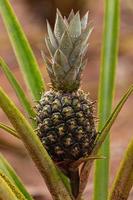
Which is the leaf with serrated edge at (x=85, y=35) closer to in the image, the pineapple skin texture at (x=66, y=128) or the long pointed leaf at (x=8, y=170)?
the pineapple skin texture at (x=66, y=128)

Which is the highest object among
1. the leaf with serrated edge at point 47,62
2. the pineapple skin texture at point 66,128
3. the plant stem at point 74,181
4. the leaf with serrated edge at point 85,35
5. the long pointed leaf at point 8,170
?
the leaf with serrated edge at point 85,35

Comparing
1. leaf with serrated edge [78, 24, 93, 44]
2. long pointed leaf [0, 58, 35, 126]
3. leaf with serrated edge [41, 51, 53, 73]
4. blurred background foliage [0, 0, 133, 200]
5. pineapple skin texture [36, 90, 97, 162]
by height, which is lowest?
blurred background foliage [0, 0, 133, 200]

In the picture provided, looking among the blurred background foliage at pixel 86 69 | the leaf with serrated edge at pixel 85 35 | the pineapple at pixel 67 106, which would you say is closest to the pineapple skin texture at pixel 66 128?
the pineapple at pixel 67 106

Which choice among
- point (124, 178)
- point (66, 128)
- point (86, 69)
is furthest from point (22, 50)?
point (86, 69)

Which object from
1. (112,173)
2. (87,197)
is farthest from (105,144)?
(112,173)

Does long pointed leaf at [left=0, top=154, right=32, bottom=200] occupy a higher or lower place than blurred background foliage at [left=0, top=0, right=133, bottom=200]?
higher

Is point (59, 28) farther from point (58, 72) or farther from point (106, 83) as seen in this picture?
point (106, 83)

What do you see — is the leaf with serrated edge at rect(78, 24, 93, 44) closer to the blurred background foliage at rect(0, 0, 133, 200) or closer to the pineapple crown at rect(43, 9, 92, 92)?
the pineapple crown at rect(43, 9, 92, 92)

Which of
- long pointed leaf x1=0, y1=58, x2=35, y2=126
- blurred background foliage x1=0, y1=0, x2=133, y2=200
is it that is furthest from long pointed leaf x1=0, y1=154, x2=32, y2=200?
blurred background foliage x1=0, y1=0, x2=133, y2=200

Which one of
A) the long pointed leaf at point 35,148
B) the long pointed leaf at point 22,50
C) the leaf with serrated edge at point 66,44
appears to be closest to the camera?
the long pointed leaf at point 35,148
